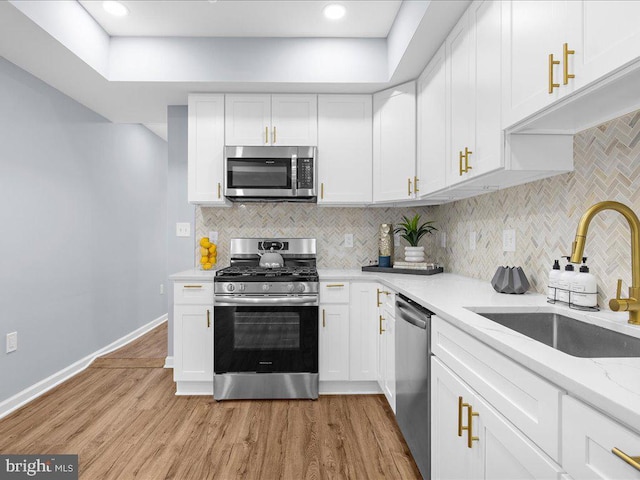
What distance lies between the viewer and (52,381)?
289 centimetres

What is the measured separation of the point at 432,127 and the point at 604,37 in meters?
1.40

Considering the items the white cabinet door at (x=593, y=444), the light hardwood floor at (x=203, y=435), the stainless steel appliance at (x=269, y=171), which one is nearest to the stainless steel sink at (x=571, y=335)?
the white cabinet door at (x=593, y=444)

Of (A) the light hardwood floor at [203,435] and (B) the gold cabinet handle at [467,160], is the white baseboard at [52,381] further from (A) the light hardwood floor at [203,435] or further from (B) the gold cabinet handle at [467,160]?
(B) the gold cabinet handle at [467,160]

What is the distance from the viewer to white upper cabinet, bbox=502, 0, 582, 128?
1148 mm

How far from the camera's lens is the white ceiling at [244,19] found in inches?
92.7

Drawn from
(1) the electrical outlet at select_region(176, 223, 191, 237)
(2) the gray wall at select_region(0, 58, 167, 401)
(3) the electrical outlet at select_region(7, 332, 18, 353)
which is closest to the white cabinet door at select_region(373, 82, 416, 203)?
(1) the electrical outlet at select_region(176, 223, 191, 237)

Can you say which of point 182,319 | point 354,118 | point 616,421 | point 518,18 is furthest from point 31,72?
point 616,421

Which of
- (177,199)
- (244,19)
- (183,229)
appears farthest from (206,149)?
(244,19)

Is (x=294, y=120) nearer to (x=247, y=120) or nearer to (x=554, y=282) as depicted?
(x=247, y=120)

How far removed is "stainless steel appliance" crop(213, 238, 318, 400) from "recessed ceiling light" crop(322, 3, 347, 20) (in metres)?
1.78

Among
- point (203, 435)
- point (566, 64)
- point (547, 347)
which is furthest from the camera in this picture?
point (203, 435)

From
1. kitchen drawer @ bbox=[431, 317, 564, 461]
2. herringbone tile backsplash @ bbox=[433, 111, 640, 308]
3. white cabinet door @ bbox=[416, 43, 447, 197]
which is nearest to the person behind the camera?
kitchen drawer @ bbox=[431, 317, 564, 461]

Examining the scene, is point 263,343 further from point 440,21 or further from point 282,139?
point 440,21

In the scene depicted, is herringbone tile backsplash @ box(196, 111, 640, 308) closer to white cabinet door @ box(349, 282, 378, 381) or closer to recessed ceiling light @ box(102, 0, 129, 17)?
white cabinet door @ box(349, 282, 378, 381)
